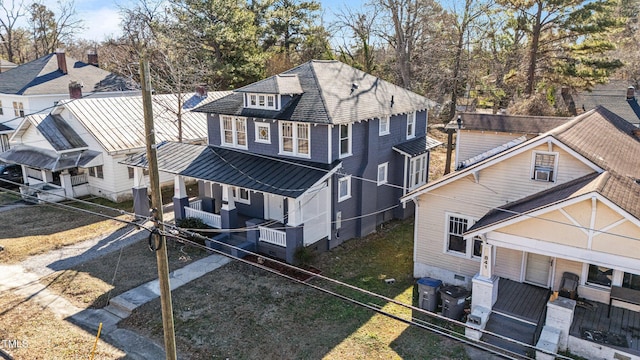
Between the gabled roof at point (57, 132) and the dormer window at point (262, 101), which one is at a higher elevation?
the dormer window at point (262, 101)

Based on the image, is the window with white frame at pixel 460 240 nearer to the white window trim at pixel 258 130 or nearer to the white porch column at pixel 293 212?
the white porch column at pixel 293 212

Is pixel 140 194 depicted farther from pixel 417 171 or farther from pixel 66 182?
pixel 417 171

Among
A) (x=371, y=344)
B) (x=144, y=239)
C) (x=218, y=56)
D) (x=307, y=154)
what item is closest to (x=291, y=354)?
(x=371, y=344)

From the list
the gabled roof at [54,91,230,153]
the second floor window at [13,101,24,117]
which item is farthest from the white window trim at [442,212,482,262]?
the second floor window at [13,101,24,117]

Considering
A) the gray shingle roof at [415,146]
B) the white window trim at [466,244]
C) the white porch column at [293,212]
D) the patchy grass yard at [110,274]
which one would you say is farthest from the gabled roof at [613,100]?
the patchy grass yard at [110,274]

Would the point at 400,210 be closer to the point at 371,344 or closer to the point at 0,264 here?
the point at 371,344

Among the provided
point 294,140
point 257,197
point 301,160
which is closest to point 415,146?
point 301,160

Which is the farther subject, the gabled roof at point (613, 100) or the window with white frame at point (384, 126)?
the gabled roof at point (613, 100)

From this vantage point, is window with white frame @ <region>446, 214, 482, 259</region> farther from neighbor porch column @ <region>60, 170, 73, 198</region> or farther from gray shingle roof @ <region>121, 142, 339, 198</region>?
neighbor porch column @ <region>60, 170, 73, 198</region>
